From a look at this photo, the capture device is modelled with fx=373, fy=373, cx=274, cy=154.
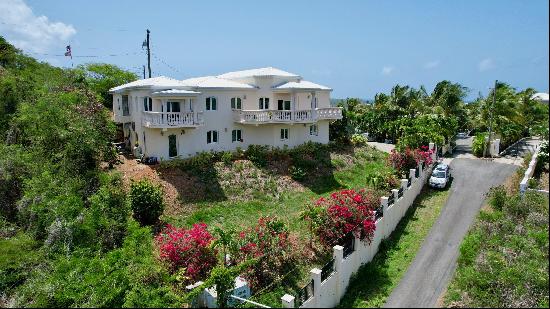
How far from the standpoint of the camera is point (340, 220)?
50.8 ft

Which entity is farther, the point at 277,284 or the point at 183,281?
the point at 277,284

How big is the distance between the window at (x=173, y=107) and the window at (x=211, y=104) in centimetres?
240

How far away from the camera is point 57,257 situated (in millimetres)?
13758

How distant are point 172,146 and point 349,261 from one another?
46.6 feet

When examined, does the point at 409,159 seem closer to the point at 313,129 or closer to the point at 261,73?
the point at 313,129

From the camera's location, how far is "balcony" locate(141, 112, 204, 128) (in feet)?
73.6

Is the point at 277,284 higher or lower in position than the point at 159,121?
lower

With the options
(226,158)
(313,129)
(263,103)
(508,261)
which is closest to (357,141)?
(313,129)

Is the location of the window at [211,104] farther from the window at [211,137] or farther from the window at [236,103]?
the window at [211,137]

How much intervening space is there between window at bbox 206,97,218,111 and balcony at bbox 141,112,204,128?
2.04m

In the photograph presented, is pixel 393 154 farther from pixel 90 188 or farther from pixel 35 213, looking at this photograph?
pixel 35 213

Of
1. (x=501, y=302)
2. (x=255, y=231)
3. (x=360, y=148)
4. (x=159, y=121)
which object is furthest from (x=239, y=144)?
(x=501, y=302)

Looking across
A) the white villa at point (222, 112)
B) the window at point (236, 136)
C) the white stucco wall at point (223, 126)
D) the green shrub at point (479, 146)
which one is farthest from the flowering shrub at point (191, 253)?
the green shrub at point (479, 146)

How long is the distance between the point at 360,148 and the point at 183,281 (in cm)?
2228
